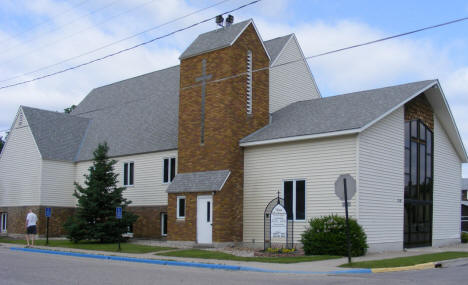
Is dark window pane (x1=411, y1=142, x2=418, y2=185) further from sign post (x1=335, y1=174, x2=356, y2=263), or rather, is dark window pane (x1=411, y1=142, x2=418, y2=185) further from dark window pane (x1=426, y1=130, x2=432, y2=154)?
sign post (x1=335, y1=174, x2=356, y2=263)

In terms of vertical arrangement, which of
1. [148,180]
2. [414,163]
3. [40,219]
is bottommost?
[40,219]

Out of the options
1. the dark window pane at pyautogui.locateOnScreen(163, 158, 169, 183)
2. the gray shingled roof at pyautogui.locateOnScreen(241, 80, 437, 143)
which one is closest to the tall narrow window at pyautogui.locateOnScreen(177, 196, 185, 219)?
the dark window pane at pyautogui.locateOnScreen(163, 158, 169, 183)

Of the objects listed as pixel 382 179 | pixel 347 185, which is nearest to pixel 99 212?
pixel 382 179

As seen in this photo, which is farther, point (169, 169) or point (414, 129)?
point (169, 169)

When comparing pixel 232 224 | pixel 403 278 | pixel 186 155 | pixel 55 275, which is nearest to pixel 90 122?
pixel 186 155

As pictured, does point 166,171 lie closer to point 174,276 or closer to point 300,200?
point 300,200

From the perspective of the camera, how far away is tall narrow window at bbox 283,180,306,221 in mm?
23797

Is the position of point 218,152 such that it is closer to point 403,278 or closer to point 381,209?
point 381,209

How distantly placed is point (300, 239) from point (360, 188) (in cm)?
351

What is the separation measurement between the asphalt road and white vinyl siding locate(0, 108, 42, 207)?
720 inches

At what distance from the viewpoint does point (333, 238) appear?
21078mm

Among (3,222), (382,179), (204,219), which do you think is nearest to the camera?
(382,179)

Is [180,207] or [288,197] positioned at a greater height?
[288,197]

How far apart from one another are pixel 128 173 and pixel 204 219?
9139 mm
